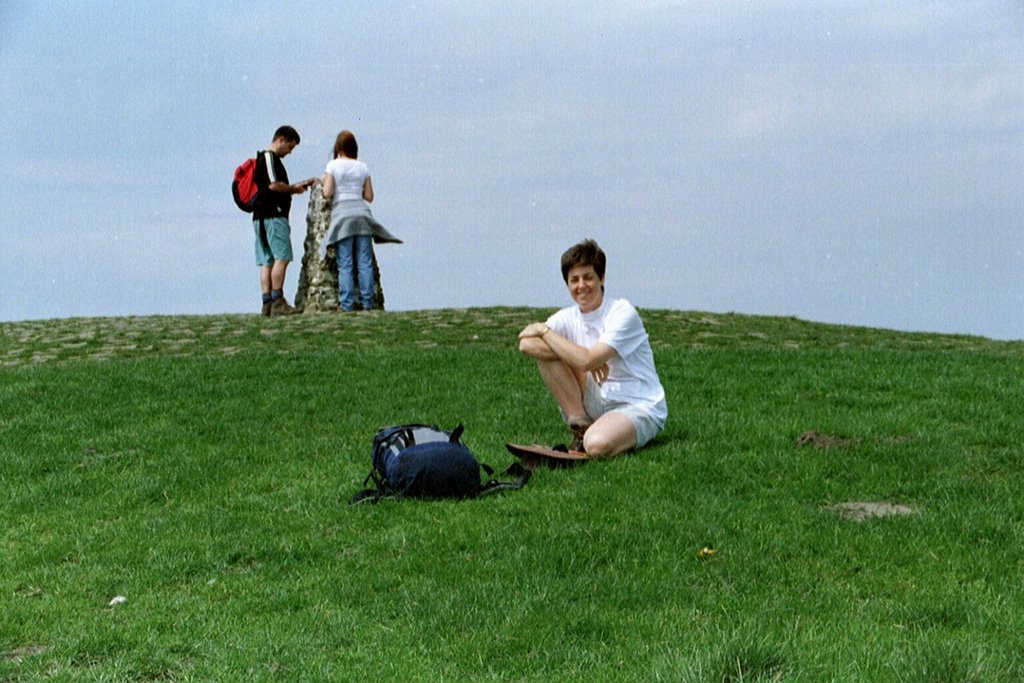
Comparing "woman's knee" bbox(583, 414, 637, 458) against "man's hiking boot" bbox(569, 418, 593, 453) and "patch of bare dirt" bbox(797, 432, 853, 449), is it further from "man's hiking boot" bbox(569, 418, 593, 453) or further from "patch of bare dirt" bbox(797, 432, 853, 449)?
"patch of bare dirt" bbox(797, 432, 853, 449)

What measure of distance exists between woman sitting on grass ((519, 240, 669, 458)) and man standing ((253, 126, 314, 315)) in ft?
40.4

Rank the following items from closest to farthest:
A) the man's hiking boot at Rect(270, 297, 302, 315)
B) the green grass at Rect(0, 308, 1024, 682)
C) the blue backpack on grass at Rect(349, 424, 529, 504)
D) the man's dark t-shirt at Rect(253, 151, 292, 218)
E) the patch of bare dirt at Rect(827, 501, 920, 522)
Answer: the green grass at Rect(0, 308, 1024, 682)
the patch of bare dirt at Rect(827, 501, 920, 522)
the blue backpack on grass at Rect(349, 424, 529, 504)
the man's dark t-shirt at Rect(253, 151, 292, 218)
the man's hiking boot at Rect(270, 297, 302, 315)

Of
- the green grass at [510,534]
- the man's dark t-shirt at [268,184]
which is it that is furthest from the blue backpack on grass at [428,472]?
the man's dark t-shirt at [268,184]

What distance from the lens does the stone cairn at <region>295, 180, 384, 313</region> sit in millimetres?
22141

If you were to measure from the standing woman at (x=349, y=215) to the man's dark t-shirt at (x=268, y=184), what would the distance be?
2.82 ft

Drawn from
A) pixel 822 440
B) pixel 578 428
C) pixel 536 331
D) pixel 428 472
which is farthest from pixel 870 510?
pixel 428 472

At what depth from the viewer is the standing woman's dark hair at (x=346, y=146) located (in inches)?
814

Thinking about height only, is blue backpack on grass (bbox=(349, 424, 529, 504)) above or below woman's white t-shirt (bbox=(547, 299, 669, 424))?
below

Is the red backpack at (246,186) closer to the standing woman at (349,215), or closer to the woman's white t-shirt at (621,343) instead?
the standing woman at (349,215)

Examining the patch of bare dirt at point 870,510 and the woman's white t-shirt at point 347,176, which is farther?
the woman's white t-shirt at point 347,176

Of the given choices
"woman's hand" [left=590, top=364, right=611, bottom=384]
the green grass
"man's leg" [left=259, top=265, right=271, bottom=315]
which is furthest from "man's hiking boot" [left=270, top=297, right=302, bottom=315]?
"woman's hand" [left=590, top=364, right=611, bottom=384]

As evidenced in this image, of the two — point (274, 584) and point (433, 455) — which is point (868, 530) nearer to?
point (433, 455)

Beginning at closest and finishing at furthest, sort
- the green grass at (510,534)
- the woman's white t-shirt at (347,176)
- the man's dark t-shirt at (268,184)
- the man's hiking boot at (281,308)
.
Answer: the green grass at (510,534), the man's dark t-shirt at (268,184), the woman's white t-shirt at (347,176), the man's hiking boot at (281,308)

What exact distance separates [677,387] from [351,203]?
10.0m
